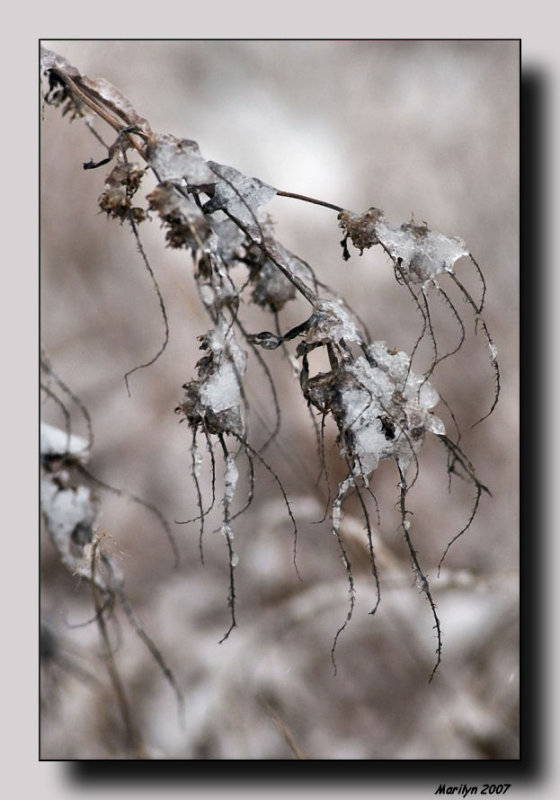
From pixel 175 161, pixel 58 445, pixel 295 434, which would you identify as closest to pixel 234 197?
pixel 175 161

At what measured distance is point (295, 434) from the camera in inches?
44.2

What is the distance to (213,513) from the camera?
1135 millimetres

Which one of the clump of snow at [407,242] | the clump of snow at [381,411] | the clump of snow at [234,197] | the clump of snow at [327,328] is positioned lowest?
the clump of snow at [381,411]

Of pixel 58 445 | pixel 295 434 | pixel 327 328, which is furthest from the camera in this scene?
pixel 295 434

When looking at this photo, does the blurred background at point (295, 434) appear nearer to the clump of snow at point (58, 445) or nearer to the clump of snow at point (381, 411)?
the clump of snow at point (58, 445)

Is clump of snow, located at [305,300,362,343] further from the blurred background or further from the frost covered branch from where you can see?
the blurred background

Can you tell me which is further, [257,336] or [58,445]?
[58,445]

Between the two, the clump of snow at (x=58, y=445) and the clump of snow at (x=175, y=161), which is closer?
the clump of snow at (x=175, y=161)

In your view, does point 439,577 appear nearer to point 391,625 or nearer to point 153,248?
point 391,625

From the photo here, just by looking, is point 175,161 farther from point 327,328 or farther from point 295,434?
point 295,434

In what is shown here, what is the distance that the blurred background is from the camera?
3.32ft

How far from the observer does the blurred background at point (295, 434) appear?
3.32 feet

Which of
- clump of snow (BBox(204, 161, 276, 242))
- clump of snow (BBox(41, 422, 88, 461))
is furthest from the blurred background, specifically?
clump of snow (BBox(204, 161, 276, 242))

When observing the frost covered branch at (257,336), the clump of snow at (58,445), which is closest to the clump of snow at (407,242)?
the frost covered branch at (257,336)
